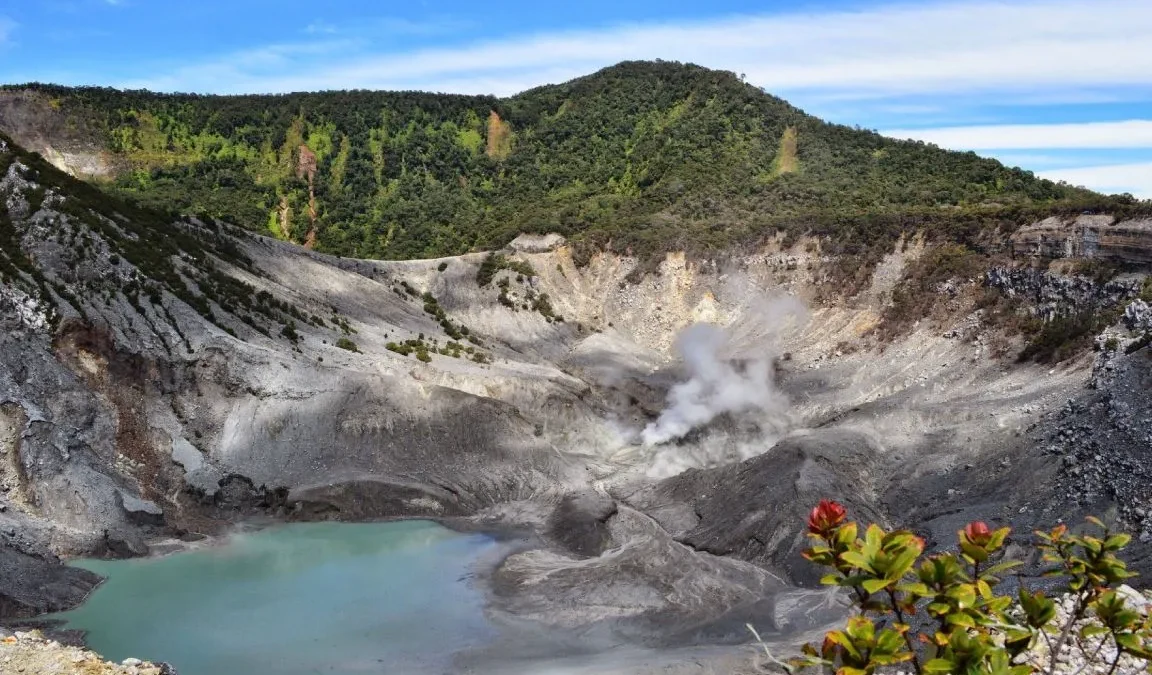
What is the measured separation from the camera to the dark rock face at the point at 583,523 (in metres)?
33.2

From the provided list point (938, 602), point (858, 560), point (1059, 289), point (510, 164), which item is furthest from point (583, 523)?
point (510, 164)

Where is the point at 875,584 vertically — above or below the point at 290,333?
above

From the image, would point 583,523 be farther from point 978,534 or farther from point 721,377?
point 978,534

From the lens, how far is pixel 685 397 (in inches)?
1994

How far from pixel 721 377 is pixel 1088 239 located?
810 inches

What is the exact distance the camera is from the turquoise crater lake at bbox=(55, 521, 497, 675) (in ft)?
80.7

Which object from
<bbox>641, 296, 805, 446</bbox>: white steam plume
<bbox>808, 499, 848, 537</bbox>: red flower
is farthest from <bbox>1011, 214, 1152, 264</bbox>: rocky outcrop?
<bbox>808, 499, 848, 537</bbox>: red flower

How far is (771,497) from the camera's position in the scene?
3309 cm

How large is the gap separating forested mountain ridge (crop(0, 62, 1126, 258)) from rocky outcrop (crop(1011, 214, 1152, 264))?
17894mm

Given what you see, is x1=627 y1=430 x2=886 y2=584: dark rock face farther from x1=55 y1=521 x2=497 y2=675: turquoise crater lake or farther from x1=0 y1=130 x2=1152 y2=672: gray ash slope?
x1=55 y1=521 x2=497 y2=675: turquoise crater lake

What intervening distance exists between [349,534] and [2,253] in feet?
63.3

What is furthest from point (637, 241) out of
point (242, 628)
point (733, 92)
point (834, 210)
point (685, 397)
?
point (242, 628)

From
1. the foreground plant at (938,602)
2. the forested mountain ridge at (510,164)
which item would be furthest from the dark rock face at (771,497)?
the forested mountain ridge at (510,164)

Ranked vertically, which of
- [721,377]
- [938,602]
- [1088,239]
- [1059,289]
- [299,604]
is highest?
[1088,239]
